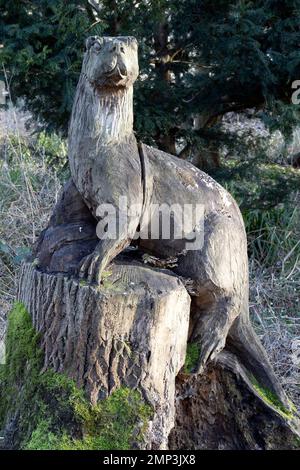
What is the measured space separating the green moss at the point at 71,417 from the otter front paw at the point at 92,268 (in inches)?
16.5

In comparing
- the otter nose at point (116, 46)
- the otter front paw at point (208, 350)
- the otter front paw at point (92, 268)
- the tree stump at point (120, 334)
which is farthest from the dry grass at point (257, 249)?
the otter nose at point (116, 46)

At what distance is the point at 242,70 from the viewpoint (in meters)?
4.80

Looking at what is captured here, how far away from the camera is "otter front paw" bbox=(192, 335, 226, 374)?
9.11ft

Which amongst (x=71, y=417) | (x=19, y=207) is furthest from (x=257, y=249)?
(x=71, y=417)

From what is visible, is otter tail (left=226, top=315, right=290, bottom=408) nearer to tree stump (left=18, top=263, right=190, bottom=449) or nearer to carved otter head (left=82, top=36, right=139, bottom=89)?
tree stump (left=18, top=263, right=190, bottom=449)

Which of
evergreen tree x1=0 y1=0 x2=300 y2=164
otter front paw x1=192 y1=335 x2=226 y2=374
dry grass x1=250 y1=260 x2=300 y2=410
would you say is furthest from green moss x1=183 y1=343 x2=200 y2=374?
evergreen tree x1=0 y1=0 x2=300 y2=164

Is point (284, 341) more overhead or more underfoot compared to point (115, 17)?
more underfoot

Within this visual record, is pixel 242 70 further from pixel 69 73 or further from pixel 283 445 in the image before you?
pixel 283 445

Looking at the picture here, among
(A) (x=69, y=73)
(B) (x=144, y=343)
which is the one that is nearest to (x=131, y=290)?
(B) (x=144, y=343)

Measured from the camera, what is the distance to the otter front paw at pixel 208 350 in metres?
2.78

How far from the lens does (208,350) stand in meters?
2.78

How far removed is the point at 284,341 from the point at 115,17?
2.75m

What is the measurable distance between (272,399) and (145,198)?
1084mm

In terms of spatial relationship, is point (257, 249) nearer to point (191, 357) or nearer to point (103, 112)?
point (191, 357)
